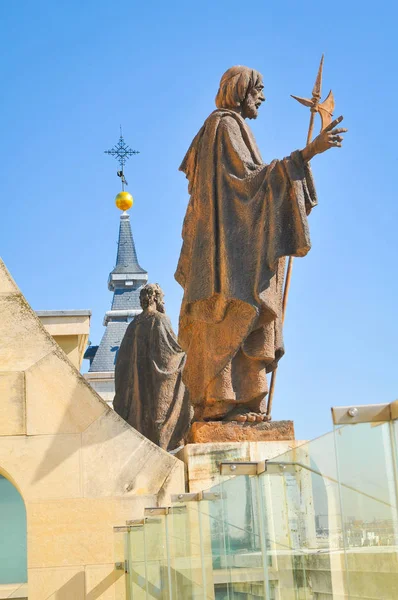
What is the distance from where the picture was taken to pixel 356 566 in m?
3.69

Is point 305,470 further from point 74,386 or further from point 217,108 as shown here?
point 217,108

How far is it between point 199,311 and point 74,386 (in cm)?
115

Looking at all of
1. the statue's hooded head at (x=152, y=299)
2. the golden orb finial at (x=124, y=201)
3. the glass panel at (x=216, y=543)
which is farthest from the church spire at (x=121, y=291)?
the glass panel at (x=216, y=543)

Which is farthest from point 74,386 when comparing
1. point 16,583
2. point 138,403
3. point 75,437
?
point 138,403

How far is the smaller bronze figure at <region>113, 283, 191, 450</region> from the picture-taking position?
37.9ft

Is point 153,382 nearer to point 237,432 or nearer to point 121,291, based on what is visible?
point 237,432

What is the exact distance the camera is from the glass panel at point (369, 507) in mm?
3348

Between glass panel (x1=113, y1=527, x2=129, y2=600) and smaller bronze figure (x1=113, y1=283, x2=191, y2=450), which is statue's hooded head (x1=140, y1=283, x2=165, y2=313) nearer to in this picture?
smaller bronze figure (x1=113, y1=283, x2=191, y2=450)

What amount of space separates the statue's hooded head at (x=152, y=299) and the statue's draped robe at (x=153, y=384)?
161 mm

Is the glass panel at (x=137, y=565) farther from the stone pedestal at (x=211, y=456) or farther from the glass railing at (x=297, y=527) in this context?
the stone pedestal at (x=211, y=456)

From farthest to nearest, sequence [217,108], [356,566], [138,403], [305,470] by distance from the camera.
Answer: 1. [138,403]
2. [217,108]
3. [305,470]
4. [356,566]

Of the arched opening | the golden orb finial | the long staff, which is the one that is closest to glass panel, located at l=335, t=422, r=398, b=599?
the long staff

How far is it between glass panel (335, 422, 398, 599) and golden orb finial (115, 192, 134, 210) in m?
29.6

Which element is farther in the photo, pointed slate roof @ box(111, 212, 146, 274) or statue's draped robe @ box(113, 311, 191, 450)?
pointed slate roof @ box(111, 212, 146, 274)
